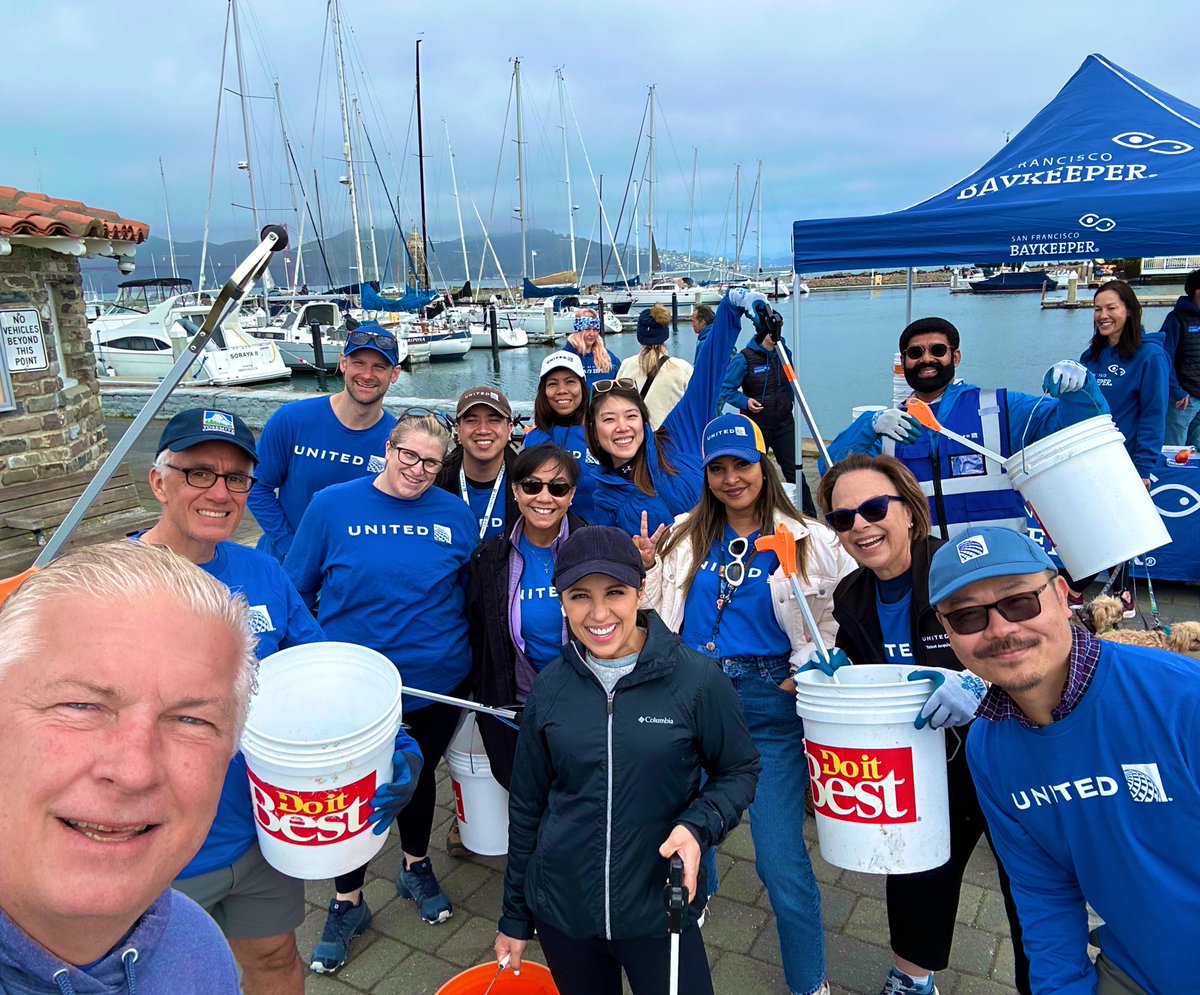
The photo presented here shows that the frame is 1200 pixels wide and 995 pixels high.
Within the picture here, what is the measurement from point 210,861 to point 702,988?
1.47 m

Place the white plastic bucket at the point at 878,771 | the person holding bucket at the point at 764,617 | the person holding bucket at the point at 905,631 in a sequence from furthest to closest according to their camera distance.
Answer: the person holding bucket at the point at 764,617 → the person holding bucket at the point at 905,631 → the white plastic bucket at the point at 878,771

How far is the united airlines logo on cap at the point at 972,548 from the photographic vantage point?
173 cm

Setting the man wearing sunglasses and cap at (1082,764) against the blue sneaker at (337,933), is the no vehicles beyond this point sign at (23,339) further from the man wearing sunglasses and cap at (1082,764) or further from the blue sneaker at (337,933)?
the man wearing sunglasses and cap at (1082,764)

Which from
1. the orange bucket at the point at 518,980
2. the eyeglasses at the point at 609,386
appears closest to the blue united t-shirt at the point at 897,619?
the orange bucket at the point at 518,980

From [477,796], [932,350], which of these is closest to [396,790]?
[477,796]

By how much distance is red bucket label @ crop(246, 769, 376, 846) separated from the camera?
2.20m

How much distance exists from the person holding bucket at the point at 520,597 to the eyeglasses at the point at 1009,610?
1624 mm

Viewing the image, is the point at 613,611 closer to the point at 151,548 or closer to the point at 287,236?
the point at 151,548

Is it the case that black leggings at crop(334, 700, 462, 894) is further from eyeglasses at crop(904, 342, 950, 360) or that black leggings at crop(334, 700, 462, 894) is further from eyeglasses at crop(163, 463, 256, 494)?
eyeglasses at crop(904, 342, 950, 360)

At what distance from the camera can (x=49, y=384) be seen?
766cm

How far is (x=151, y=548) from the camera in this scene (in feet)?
3.67

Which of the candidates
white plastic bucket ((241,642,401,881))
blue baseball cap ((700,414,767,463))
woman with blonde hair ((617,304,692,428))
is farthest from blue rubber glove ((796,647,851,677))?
woman with blonde hair ((617,304,692,428))

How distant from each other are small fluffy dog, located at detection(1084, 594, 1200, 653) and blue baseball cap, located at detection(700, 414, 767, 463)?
6.77 feet

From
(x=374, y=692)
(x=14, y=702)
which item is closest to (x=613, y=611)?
(x=374, y=692)
